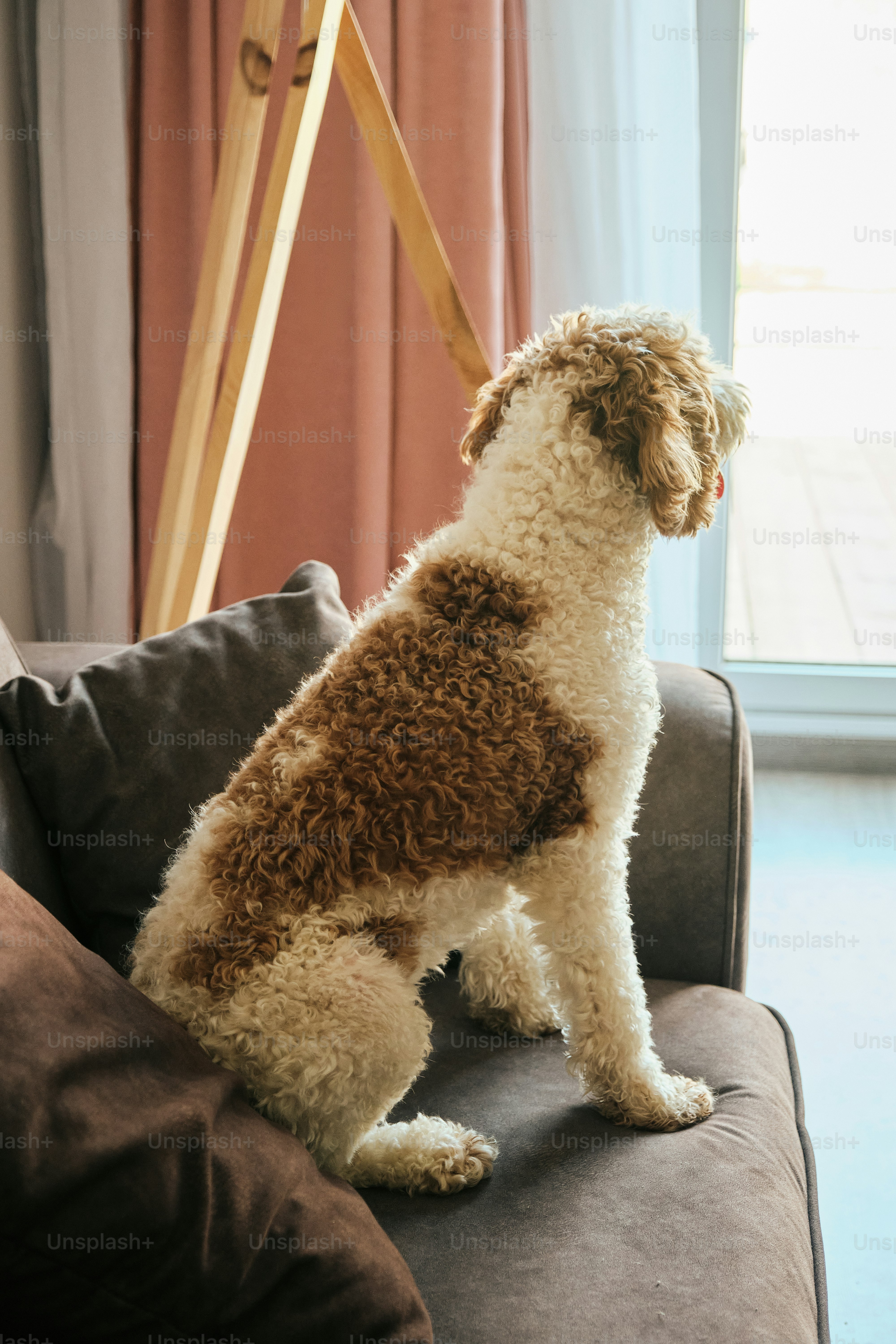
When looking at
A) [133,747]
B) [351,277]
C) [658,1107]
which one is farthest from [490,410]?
[351,277]

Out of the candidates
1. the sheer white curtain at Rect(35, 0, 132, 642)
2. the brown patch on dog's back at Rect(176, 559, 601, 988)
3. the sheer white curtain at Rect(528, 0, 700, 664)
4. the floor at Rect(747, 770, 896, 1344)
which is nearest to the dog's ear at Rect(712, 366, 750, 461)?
the brown patch on dog's back at Rect(176, 559, 601, 988)

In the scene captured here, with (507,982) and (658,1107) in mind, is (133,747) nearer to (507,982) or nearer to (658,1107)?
(507,982)

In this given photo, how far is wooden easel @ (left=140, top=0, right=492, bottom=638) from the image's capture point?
5.32ft

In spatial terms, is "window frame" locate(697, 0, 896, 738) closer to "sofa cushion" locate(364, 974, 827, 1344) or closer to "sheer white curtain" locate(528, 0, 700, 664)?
"sheer white curtain" locate(528, 0, 700, 664)

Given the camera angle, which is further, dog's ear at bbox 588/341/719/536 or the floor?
the floor

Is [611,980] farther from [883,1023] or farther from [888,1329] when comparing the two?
[883,1023]

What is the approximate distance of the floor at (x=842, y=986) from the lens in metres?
1.41

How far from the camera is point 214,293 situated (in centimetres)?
173

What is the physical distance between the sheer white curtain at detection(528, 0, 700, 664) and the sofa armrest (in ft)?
3.67

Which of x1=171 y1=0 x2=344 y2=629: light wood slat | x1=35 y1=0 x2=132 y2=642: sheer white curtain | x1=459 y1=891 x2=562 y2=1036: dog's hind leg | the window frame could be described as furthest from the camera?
the window frame

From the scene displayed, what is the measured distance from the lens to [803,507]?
11.2 ft

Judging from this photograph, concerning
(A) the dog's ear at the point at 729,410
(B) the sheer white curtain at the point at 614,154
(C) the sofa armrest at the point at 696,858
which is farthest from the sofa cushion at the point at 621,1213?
(B) the sheer white curtain at the point at 614,154

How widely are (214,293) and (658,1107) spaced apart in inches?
57.7

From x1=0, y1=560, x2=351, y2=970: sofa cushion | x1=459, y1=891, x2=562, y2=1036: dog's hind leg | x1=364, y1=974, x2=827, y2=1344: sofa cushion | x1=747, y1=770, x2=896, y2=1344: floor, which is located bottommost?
x1=747, y1=770, x2=896, y2=1344: floor
